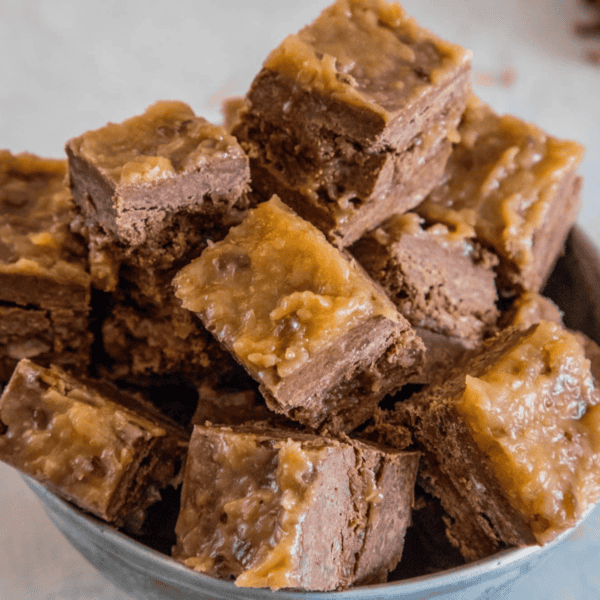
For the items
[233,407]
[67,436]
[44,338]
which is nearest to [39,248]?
[44,338]

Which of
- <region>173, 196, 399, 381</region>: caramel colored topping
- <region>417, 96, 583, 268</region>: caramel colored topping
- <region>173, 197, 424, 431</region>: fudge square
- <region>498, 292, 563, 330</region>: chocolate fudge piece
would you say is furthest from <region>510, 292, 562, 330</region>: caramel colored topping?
<region>173, 196, 399, 381</region>: caramel colored topping

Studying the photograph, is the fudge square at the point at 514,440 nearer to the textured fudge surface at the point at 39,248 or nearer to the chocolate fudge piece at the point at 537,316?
the chocolate fudge piece at the point at 537,316

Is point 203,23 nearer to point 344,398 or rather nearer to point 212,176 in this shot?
point 212,176

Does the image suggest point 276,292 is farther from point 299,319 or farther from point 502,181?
point 502,181

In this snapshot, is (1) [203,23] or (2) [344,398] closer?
(2) [344,398]

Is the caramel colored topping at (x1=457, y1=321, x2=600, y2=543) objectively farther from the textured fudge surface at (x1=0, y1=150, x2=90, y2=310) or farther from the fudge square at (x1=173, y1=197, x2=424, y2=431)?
the textured fudge surface at (x1=0, y1=150, x2=90, y2=310)

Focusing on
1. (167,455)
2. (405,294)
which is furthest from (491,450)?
(167,455)

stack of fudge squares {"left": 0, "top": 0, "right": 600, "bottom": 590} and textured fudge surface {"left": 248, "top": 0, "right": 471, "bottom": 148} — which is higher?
textured fudge surface {"left": 248, "top": 0, "right": 471, "bottom": 148}
